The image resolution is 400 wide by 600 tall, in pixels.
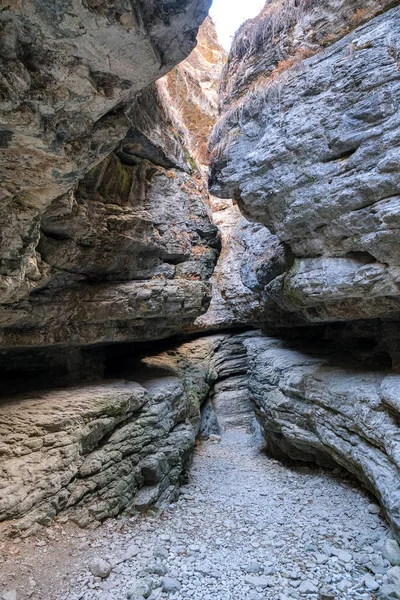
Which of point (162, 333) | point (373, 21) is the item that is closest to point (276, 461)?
point (162, 333)

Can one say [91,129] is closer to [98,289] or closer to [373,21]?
[98,289]

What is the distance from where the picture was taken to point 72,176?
4695mm

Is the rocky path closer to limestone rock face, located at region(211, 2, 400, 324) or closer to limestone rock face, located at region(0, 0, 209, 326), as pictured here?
limestone rock face, located at region(211, 2, 400, 324)

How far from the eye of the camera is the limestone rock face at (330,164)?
21.3 feet

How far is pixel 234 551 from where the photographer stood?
22.5ft

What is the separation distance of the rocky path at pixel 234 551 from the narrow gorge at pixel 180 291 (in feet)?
0.15

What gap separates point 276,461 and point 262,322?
6.78 meters

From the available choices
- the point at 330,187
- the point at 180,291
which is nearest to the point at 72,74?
the point at 330,187

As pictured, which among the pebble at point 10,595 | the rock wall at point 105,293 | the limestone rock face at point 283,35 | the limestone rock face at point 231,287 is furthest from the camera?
the limestone rock face at point 231,287

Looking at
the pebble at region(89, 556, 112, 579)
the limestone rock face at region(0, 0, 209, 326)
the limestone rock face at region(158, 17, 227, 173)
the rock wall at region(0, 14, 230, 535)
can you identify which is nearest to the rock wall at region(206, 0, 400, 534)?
the rock wall at region(0, 14, 230, 535)

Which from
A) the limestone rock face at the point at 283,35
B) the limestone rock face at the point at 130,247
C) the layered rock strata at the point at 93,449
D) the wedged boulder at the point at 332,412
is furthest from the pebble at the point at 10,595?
the limestone rock face at the point at 283,35

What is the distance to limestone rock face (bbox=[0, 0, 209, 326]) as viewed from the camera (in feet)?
9.81

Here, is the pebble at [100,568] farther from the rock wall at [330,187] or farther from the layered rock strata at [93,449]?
the rock wall at [330,187]

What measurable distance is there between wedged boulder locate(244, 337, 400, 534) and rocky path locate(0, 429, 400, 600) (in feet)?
3.02
